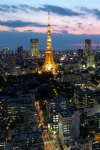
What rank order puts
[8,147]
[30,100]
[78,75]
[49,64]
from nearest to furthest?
[8,147]
[30,100]
[78,75]
[49,64]

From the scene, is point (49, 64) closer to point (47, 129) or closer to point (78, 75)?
point (78, 75)

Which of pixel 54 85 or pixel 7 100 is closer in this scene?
pixel 7 100

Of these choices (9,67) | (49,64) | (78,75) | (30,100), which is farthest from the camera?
(9,67)

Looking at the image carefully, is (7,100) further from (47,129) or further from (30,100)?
(47,129)

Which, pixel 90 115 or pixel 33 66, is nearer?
pixel 90 115

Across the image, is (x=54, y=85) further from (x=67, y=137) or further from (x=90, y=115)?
(x=67, y=137)

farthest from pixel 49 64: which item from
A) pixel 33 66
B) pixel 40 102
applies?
pixel 40 102

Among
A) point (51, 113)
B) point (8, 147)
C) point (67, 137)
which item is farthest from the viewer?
point (51, 113)

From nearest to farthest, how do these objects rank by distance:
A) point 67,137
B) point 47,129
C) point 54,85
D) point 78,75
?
point 67,137
point 47,129
point 54,85
point 78,75

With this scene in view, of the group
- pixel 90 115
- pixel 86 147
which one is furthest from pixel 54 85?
pixel 86 147
